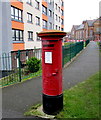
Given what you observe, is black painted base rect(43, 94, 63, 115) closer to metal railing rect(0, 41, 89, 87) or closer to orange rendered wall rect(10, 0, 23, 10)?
metal railing rect(0, 41, 89, 87)

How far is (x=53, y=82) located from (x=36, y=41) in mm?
23509

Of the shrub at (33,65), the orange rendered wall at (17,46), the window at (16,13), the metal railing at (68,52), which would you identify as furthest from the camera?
the orange rendered wall at (17,46)

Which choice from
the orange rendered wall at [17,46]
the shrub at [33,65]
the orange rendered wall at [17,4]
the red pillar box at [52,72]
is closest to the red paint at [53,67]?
the red pillar box at [52,72]

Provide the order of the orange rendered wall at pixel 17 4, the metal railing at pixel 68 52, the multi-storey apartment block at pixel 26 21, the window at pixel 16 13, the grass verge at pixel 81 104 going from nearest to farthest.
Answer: the grass verge at pixel 81 104, the metal railing at pixel 68 52, the orange rendered wall at pixel 17 4, the window at pixel 16 13, the multi-storey apartment block at pixel 26 21

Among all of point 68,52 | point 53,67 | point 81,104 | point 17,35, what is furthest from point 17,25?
point 81,104

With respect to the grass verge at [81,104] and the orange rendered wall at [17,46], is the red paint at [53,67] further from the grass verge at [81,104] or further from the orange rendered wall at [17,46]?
the orange rendered wall at [17,46]

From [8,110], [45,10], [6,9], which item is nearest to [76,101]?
[8,110]

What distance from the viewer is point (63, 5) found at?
4575cm

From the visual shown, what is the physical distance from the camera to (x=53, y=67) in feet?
11.5

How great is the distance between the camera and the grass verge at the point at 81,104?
3.39 m

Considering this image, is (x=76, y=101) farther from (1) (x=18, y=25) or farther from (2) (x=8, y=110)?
(1) (x=18, y=25)

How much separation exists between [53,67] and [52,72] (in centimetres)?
12

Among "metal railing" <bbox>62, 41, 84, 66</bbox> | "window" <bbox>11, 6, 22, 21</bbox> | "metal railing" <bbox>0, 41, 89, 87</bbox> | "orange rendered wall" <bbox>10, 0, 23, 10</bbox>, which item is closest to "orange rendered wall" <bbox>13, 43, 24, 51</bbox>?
"window" <bbox>11, 6, 22, 21</bbox>

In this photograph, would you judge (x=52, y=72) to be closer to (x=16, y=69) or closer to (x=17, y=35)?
(x=16, y=69)
